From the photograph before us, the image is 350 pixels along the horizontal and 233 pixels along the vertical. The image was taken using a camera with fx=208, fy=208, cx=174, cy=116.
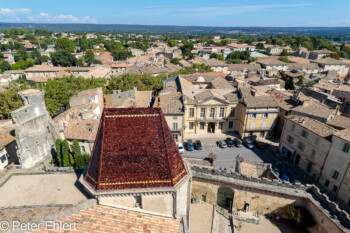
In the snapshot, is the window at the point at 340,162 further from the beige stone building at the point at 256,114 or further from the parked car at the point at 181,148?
the parked car at the point at 181,148

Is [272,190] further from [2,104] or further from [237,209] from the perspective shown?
[2,104]

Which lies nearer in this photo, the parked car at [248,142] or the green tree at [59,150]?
the green tree at [59,150]

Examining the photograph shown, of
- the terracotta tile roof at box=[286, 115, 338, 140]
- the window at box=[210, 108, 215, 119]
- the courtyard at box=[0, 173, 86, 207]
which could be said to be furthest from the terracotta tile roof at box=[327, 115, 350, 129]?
the courtyard at box=[0, 173, 86, 207]

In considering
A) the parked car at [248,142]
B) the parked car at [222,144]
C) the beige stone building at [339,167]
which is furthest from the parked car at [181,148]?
the beige stone building at [339,167]

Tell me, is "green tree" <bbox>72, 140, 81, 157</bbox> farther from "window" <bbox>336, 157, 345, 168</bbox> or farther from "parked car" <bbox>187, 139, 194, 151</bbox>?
"window" <bbox>336, 157, 345, 168</bbox>

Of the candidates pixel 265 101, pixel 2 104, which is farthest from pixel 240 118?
pixel 2 104
